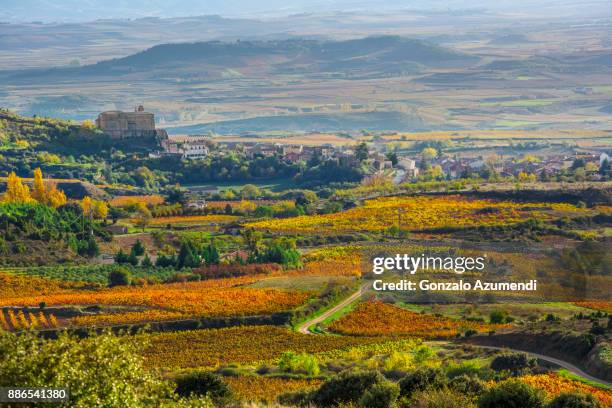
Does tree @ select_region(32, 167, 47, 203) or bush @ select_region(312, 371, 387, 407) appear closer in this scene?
bush @ select_region(312, 371, 387, 407)

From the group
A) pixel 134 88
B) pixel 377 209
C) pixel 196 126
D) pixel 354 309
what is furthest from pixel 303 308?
pixel 134 88

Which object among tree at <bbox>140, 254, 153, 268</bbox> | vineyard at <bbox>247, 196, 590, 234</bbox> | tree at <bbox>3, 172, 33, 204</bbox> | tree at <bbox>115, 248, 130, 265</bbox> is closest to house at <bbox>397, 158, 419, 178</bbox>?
vineyard at <bbox>247, 196, 590, 234</bbox>

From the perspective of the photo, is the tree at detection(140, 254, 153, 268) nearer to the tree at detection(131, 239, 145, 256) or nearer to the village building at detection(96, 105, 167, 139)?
the tree at detection(131, 239, 145, 256)

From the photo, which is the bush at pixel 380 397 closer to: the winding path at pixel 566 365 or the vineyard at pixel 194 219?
the winding path at pixel 566 365

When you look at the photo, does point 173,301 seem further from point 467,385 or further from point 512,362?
point 467,385

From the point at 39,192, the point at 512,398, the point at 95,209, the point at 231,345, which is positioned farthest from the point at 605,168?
the point at 512,398
